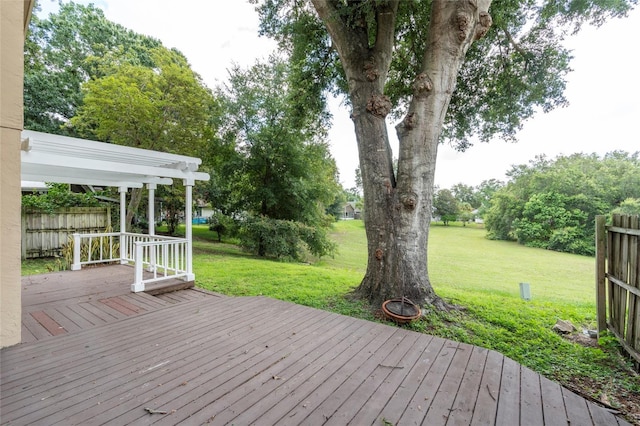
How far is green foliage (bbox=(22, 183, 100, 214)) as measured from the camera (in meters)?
7.56

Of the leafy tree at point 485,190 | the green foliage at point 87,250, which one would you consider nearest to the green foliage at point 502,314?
the green foliage at point 87,250

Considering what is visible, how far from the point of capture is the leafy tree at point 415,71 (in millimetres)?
3965

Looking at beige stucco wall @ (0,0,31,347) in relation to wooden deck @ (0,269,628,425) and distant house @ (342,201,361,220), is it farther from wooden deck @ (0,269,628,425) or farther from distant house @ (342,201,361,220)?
distant house @ (342,201,361,220)

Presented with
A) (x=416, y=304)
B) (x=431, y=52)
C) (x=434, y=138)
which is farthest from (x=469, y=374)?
(x=431, y=52)

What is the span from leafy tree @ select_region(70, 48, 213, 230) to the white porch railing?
2.50 metres

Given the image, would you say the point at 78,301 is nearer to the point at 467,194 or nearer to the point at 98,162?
the point at 98,162

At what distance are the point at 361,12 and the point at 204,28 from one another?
709cm

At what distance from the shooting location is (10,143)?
181 cm

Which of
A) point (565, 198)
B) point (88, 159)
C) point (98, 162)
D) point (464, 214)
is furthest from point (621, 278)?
point (464, 214)

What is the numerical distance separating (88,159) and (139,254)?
4.67ft

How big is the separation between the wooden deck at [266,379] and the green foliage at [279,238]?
22.0 ft

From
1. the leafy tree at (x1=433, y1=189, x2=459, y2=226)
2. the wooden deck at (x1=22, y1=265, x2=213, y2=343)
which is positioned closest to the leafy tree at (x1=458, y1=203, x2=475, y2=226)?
the leafy tree at (x1=433, y1=189, x2=459, y2=226)

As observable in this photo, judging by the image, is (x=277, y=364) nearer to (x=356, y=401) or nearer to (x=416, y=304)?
(x=356, y=401)

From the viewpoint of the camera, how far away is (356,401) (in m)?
1.91
